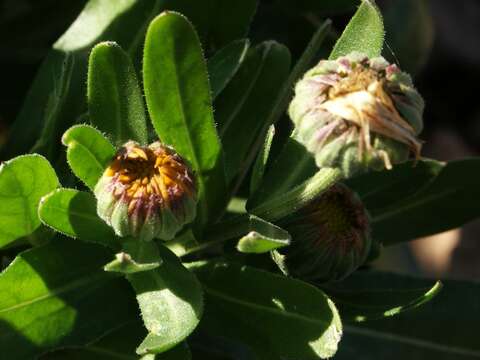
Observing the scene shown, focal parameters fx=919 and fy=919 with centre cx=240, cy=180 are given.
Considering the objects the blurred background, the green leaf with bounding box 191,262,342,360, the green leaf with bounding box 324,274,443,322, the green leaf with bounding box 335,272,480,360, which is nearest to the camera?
the green leaf with bounding box 191,262,342,360

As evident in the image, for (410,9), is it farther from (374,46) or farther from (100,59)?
(100,59)

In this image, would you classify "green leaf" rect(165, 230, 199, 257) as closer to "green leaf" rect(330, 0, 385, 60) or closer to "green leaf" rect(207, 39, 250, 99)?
"green leaf" rect(207, 39, 250, 99)

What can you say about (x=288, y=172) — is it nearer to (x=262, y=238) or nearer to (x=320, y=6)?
(x=262, y=238)

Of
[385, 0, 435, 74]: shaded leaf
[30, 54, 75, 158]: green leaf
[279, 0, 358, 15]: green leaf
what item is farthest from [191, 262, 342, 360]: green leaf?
[385, 0, 435, 74]: shaded leaf

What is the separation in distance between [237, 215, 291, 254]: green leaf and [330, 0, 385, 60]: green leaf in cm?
34

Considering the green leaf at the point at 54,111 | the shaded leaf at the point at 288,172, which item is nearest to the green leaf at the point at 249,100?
the shaded leaf at the point at 288,172

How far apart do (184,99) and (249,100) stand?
346 millimetres

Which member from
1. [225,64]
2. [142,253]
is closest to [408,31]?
[225,64]

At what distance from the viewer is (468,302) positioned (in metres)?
2.09

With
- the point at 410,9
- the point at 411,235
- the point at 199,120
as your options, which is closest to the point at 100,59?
the point at 199,120

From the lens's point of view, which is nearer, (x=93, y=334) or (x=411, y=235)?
(x=93, y=334)

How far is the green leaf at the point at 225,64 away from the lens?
171 cm

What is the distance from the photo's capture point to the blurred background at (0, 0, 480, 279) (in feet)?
7.97

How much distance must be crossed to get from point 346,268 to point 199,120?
0.36 m
